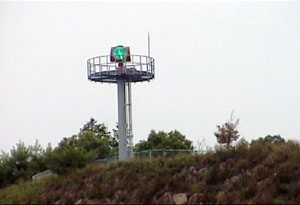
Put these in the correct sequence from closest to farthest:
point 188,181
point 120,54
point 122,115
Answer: point 188,181 < point 120,54 < point 122,115

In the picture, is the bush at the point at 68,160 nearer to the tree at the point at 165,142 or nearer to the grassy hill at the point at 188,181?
the grassy hill at the point at 188,181

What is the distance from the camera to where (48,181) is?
2791 centimetres

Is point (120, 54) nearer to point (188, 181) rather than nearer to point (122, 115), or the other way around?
point (122, 115)

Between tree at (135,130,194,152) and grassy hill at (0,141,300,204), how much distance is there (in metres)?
23.7

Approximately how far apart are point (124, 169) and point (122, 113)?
18.0m

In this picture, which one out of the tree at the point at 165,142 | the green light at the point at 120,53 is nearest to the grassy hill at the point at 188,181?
the green light at the point at 120,53

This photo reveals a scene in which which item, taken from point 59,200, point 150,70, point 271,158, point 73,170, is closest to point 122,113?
point 150,70

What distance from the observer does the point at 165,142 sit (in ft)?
171

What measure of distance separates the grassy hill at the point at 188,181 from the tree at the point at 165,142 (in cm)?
2371

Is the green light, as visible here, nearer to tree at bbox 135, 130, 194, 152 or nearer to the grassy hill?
tree at bbox 135, 130, 194, 152

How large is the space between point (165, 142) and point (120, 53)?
11613 millimetres

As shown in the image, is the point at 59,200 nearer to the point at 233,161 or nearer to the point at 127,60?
the point at 233,161

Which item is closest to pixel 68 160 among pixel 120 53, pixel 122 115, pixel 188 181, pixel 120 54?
pixel 188 181

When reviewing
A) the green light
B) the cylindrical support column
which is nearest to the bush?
the cylindrical support column
